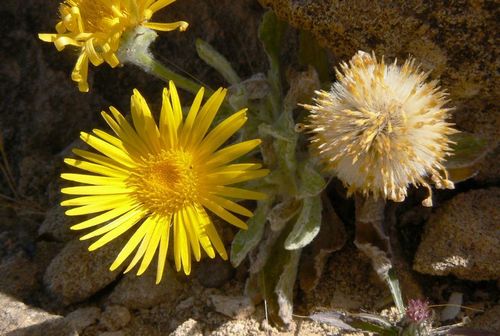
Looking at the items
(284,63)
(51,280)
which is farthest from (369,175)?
(51,280)

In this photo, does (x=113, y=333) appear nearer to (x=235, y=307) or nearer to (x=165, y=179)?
(x=235, y=307)

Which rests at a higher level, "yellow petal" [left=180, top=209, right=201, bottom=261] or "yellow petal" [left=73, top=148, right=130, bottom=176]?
"yellow petal" [left=73, top=148, right=130, bottom=176]

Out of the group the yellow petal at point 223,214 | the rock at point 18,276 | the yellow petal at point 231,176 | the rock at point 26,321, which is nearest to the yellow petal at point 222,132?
the yellow petal at point 231,176

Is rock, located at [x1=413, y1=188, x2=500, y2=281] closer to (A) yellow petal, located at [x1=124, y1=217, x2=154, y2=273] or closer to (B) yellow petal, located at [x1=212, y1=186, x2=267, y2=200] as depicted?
(B) yellow petal, located at [x1=212, y1=186, x2=267, y2=200]

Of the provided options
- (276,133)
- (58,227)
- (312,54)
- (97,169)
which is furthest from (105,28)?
(58,227)

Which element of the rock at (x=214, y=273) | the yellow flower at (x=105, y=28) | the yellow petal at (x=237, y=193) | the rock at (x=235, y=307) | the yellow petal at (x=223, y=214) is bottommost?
the rock at (x=235, y=307)

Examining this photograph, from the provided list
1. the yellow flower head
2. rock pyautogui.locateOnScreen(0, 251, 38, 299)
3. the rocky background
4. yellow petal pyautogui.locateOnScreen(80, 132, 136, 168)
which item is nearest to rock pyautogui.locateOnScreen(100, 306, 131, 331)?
the rocky background

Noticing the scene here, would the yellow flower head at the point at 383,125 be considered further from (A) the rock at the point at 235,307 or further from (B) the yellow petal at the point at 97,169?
(B) the yellow petal at the point at 97,169
